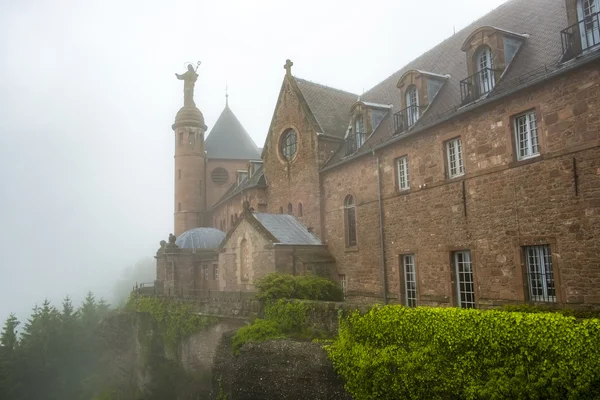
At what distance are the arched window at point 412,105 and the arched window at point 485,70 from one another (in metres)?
3.16

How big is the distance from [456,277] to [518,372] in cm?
744

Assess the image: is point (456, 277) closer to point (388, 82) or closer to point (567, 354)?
point (567, 354)

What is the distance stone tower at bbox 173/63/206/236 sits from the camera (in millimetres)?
40562

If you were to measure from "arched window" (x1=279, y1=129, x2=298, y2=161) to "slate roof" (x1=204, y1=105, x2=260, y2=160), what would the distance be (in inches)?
667

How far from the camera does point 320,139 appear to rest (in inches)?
949

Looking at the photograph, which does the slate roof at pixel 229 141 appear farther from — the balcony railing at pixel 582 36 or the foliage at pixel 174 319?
the balcony railing at pixel 582 36

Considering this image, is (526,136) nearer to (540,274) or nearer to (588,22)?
(588,22)

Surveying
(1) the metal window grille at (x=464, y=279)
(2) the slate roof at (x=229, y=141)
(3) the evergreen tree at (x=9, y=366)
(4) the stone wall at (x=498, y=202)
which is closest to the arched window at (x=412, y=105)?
(4) the stone wall at (x=498, y=202)

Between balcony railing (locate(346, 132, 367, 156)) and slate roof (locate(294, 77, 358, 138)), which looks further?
slate roof (locate(294, 77, 358, 138))

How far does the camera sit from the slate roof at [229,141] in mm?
44125

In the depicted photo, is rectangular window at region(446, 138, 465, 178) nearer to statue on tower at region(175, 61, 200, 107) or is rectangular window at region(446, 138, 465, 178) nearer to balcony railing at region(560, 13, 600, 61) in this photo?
balcony railing at region(560, 13, 600, 61)

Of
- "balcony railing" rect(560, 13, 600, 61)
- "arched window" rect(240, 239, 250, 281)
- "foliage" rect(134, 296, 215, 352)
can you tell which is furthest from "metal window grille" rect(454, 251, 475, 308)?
"foliage" rect(134, 296, 215, 352)

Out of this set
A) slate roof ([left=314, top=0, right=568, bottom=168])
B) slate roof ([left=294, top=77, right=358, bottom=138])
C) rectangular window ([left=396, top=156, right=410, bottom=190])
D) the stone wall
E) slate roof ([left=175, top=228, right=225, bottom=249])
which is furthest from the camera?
slate roof ([left=175, top=228, right=225, bottom=249])

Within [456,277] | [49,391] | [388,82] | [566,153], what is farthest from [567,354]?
[49,391]
